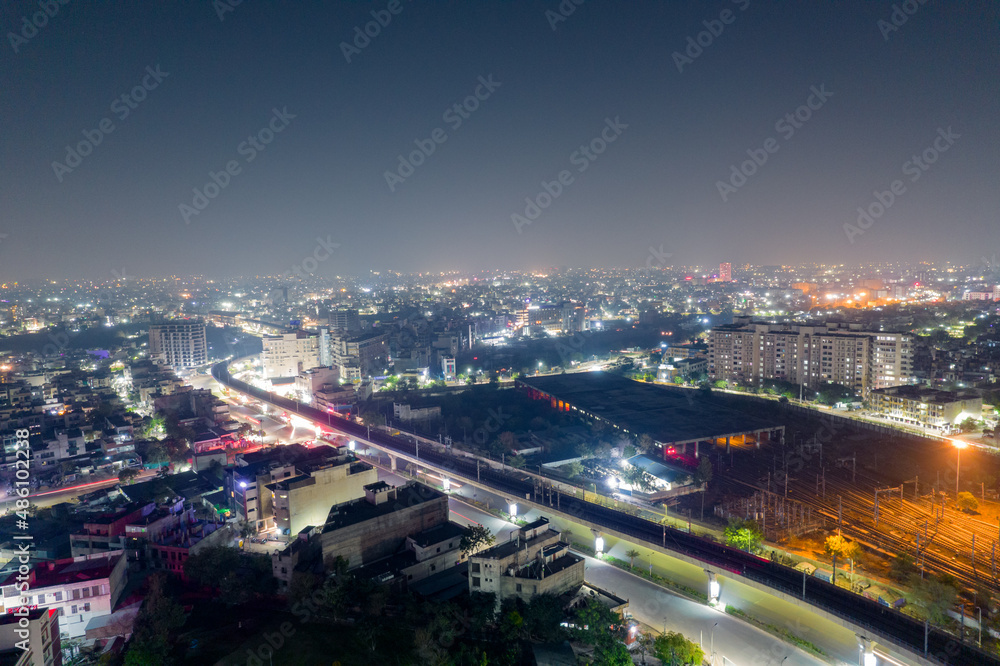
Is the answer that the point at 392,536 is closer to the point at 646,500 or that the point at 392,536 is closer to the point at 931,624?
the point at 646,500

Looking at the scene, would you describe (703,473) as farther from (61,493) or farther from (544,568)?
(61,493)

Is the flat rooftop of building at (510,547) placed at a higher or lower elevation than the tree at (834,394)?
lower

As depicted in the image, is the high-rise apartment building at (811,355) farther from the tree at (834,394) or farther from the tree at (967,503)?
the tree at (967,503)

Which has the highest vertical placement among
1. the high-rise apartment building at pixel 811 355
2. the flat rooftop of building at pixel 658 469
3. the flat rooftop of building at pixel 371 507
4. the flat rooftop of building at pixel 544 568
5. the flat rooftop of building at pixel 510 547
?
the high-rise apartment building at pixel 811 355

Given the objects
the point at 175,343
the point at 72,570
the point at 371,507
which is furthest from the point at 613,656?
the point at 175,343

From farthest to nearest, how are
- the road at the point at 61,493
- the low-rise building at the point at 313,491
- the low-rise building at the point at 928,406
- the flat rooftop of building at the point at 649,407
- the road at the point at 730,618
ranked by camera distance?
the flat rooftop of building at the point at 649,407
the low-rise building at the point at 928,406
the road at the point at 61,493
the low-rise building at the point at 313,491
the road at the point at 730,618

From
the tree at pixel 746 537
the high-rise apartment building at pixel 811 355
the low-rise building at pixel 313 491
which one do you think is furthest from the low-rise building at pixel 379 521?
the high-rise apartment building at pixel 811 355
